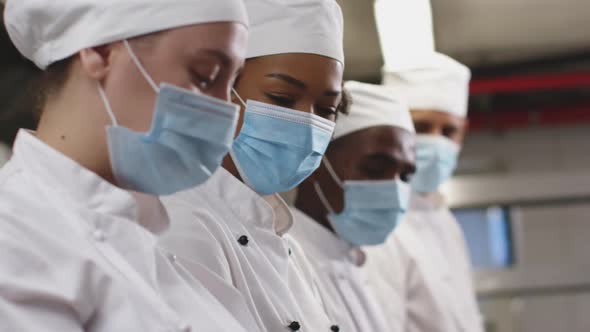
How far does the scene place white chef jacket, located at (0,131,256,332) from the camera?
98 cm

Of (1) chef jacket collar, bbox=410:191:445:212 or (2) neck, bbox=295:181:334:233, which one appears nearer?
(2) neck, bbox=295:181:334:233

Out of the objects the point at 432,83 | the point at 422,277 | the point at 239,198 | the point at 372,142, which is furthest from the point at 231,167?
the point at 432,83

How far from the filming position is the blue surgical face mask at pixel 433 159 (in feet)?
10.6

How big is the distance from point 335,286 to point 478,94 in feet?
12.4

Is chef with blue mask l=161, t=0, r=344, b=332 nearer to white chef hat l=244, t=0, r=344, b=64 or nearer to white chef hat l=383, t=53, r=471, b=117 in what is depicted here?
white chef hat l=244, t=0, r=344, b=64

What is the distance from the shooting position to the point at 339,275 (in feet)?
7.68

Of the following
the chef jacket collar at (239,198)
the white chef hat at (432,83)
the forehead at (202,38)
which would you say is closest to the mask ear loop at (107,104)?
the forehead at (202,38)

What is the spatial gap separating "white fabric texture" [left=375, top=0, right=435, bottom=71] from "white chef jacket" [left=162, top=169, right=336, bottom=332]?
3.51ft

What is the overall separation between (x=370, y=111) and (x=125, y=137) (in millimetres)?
1412

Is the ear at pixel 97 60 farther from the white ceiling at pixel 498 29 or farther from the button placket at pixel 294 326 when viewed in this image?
the white ceiling at pixel 498 29

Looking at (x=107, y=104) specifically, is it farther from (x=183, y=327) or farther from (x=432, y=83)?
(x=432, y=83)

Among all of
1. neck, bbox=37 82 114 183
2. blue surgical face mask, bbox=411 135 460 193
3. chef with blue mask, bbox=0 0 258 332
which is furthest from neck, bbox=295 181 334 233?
neck, bbox=37 82 114 183

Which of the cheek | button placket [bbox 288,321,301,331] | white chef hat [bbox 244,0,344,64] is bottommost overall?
button placket [bbox 288,321,301,331]

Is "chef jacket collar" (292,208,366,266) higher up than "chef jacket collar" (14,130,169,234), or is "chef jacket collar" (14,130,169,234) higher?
"chef jacket collar" (292,208,366,266)
